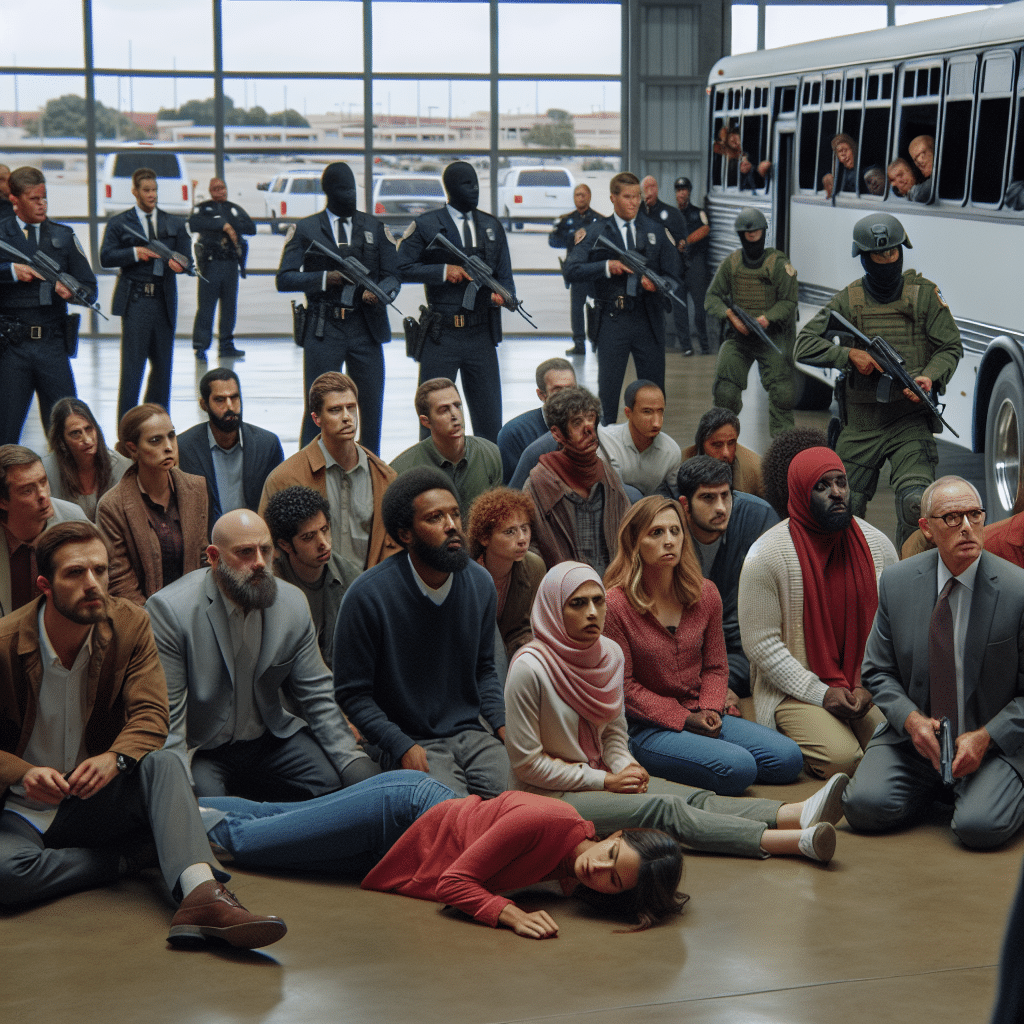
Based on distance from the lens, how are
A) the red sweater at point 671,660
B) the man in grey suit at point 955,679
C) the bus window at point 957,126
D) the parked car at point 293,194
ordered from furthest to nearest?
1. the parked car at point 293,194
2. the bus window at point 957,126
3. the red sweater at point 671,660
4. the man in grey suit at point 955,679

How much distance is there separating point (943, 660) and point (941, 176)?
533 centimetres

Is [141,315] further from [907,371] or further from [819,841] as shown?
[819,841]

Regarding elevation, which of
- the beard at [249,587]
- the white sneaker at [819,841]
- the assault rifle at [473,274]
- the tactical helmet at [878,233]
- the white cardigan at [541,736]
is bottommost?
the white sneaker at [819,841]

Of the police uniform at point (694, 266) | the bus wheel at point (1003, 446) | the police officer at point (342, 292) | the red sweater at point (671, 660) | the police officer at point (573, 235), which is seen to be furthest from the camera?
the police uniform at point (694, 266)

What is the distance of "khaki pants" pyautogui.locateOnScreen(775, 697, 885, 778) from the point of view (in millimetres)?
5488

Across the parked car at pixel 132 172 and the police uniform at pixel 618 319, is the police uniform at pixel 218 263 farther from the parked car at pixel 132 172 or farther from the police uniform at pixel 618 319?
the police uniform at pixel 618 319

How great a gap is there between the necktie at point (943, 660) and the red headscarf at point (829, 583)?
0.81 meters

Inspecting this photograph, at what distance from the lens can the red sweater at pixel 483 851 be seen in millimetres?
4141

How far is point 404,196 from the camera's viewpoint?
2012 centimetres

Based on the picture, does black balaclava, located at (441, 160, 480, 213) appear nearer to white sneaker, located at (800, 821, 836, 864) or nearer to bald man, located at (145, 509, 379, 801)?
bald man, located at (145, 509, 379, 801)

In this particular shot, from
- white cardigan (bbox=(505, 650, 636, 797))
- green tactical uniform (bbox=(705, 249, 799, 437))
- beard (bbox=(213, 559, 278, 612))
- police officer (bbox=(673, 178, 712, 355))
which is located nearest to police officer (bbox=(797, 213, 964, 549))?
green tactical uniform (bbox=(705, 249, 799, 437))

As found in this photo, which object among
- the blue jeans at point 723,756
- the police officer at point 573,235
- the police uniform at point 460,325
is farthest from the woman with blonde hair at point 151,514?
the police officer at point 573,235

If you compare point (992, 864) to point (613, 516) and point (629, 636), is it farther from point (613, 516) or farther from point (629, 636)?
point (613, 516)

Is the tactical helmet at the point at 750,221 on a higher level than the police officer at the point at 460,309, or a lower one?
higher
